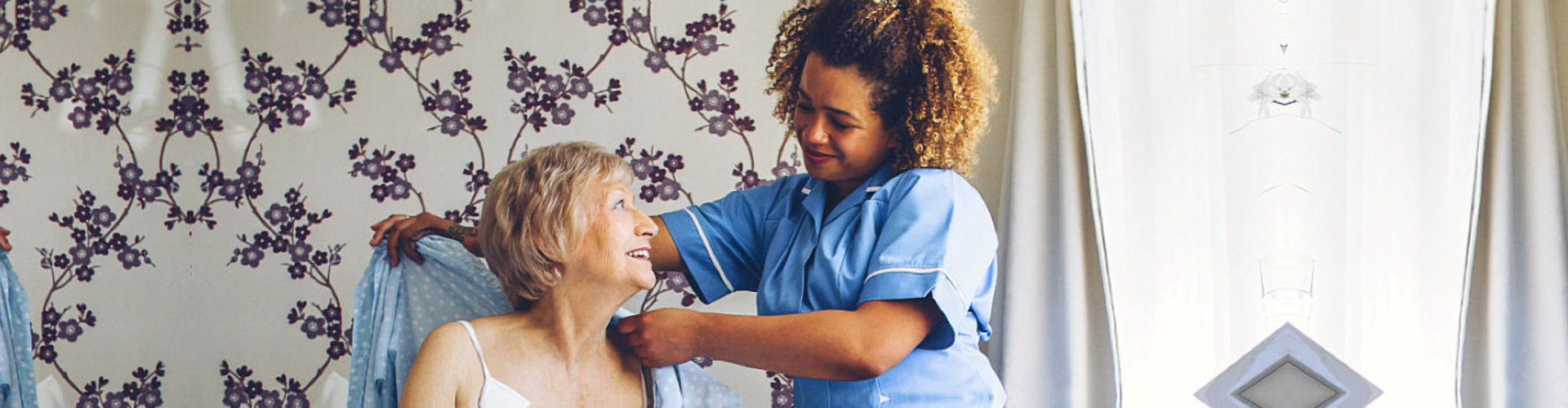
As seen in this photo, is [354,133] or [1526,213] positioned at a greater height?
[354,133]

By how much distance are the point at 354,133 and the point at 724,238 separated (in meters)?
1.13

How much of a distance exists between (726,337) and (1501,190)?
5.51 feet

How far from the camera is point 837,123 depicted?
1571mm

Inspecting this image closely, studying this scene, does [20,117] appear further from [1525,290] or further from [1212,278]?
[1525,290]

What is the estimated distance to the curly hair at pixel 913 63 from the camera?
1559 mm

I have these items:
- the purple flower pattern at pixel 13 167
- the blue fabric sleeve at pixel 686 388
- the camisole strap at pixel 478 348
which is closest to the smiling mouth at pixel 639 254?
the blue fabric sleeve at pixel 686 388

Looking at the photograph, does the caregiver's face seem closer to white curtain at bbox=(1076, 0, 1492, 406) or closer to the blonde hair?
the blonde hair

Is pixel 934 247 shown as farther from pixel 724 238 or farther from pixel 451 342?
pixel 451 342

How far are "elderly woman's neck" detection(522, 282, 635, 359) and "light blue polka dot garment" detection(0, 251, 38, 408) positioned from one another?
99 cm

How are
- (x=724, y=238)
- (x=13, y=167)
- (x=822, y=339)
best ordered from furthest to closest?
(x=13, y=167) → (x=724, y=238) → (x=822, y=339)

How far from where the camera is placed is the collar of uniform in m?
1.62

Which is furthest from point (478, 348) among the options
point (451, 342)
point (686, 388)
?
point (686, 388)

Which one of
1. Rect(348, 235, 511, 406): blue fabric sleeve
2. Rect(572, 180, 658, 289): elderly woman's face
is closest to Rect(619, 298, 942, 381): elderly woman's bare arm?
Rect(572, 180, 658, 289): elderly woman's face

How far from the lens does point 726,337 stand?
4.80 feet
